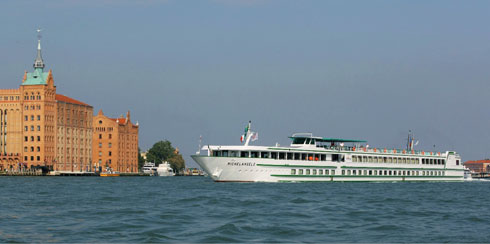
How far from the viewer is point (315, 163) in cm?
8862

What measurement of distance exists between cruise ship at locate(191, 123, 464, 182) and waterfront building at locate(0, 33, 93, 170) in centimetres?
10268

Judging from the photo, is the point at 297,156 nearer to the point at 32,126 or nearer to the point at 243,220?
the point at 243,220

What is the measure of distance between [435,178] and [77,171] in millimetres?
107923

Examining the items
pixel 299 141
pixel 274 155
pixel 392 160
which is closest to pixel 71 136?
pixel 392 160

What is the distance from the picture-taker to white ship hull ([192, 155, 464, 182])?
80812 mm

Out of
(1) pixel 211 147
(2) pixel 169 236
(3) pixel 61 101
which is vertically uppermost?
(3) pixel 61 101

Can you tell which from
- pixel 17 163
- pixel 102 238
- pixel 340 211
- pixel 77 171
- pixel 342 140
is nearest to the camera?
pixel 102 238

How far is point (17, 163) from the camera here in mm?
176250

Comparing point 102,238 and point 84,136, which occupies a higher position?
point 84,136

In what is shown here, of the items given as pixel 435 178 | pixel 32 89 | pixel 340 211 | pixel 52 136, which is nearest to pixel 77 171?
pixel 52 136

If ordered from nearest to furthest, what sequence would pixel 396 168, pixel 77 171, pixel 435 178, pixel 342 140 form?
pixel 342 140
pixel 396 168
pixel 435 178
pixel 77 171

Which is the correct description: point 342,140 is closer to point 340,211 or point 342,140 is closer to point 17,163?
point 340,211

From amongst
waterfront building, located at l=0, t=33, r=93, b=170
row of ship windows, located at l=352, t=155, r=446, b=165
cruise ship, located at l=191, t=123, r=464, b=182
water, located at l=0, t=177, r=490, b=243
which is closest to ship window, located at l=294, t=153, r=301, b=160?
cruise ship, located at l=191, t=123, r=464, b=182

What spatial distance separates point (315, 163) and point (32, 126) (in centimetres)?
10957
